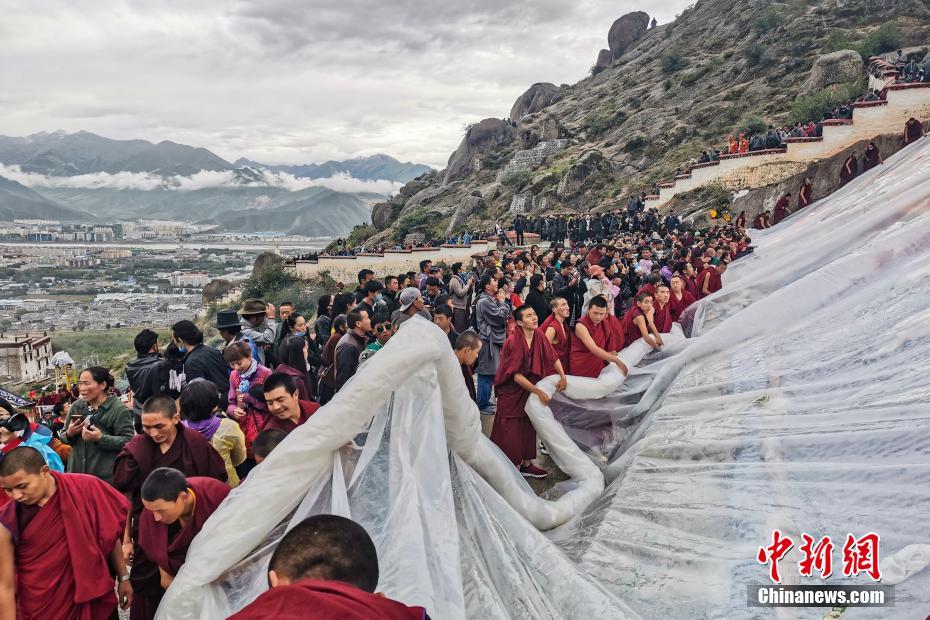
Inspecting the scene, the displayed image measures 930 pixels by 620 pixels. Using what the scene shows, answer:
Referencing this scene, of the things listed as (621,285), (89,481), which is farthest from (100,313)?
(89,481)

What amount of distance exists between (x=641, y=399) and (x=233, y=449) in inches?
111

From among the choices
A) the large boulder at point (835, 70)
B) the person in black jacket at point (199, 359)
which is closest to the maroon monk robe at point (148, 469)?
the person in black jacket at point (199, 359)

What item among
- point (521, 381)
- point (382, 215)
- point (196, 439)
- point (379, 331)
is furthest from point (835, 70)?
point (196, 439)

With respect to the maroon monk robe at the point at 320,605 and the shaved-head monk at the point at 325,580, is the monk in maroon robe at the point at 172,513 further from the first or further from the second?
the maroon monk robe at the point at 320,605

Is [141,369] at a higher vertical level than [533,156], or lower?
lower

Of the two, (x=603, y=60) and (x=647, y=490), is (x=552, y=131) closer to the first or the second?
(x=603, y=60)

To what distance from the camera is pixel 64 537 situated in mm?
2602

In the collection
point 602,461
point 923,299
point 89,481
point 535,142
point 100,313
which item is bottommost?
point 100,313

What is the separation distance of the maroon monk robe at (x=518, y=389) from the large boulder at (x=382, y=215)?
38280 millimetres

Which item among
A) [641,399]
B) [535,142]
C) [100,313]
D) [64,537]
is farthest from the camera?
[100,313]

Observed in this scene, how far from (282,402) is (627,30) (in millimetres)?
68458

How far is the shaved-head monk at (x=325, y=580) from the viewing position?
1.45m

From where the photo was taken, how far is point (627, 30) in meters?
62.7

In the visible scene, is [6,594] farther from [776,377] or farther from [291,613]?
[776,377]
